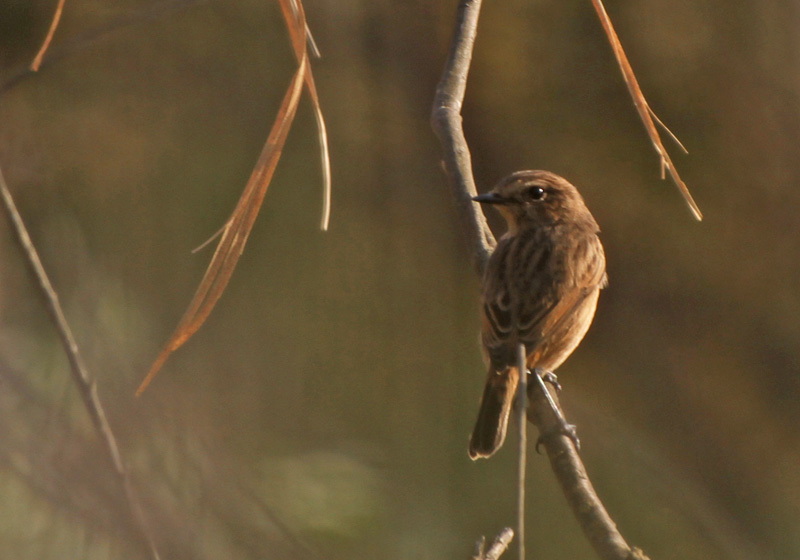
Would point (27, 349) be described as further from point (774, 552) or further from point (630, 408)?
point (774, 552)

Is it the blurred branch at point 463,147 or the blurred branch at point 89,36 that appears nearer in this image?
the blurred branch at point 89,36

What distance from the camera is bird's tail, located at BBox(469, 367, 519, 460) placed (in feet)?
14.0

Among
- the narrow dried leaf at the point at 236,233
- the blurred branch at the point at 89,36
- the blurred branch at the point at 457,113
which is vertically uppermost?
the blurred branch at the point at 89,36

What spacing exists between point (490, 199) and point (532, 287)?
48 cm

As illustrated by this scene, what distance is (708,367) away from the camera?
637 cm

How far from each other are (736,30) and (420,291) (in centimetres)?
252

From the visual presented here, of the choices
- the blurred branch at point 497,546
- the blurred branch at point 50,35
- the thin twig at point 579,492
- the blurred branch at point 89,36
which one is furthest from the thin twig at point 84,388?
the thin twig at point 579,492

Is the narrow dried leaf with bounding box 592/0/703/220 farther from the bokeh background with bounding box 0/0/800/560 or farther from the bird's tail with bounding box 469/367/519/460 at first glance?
the bokeh background with bounding box 0/0/800/560

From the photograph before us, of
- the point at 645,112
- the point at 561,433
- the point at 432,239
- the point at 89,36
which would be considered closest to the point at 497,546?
the point at 561,433

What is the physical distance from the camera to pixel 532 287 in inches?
182

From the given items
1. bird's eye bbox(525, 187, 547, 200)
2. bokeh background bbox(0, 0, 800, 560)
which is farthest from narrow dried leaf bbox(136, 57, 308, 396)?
bird's eye bbox(525, 187, 547, 200)

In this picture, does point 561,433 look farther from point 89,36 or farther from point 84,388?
point 89,36

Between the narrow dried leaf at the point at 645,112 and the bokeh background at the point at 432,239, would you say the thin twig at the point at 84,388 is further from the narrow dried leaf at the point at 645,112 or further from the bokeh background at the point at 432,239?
the bokeh background at the point at 432,239

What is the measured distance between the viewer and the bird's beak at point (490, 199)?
14.1 feet
